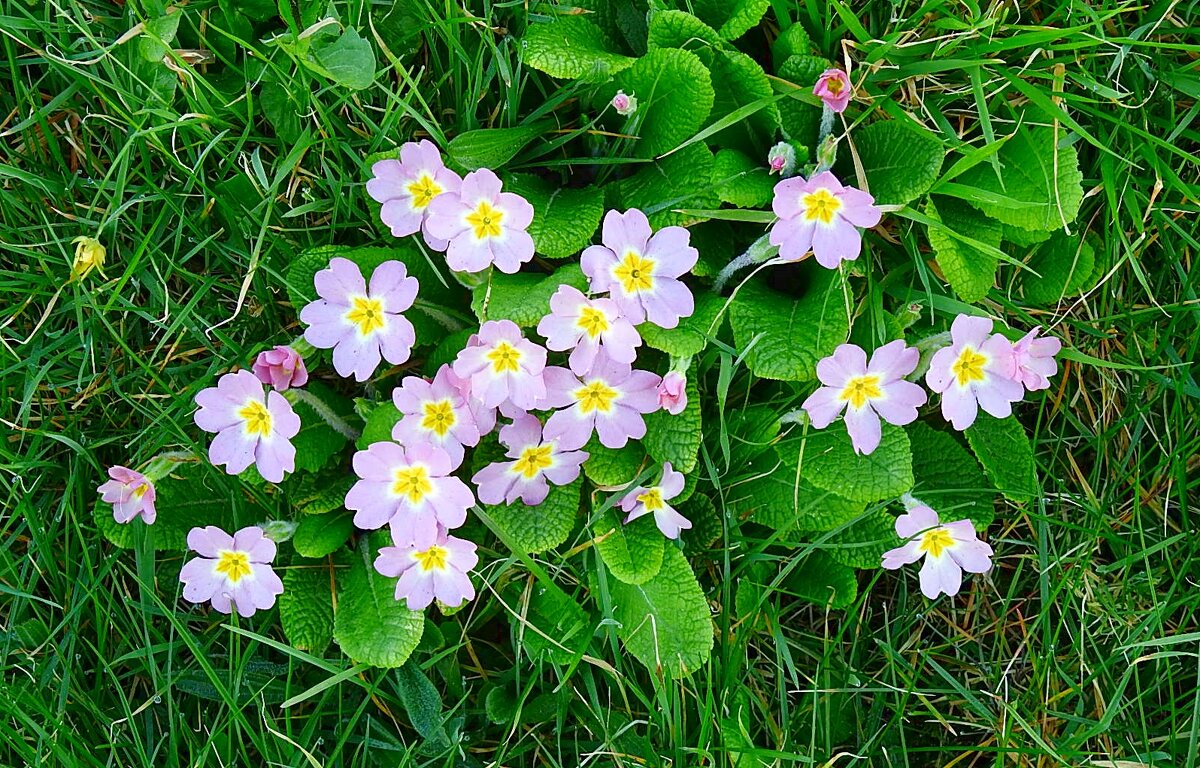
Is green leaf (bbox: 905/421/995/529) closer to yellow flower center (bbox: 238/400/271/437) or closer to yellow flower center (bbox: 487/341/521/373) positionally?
yellow flower center (bbox: 487/341/521/373)

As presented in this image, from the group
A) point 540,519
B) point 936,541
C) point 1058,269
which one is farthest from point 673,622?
point 1058,269

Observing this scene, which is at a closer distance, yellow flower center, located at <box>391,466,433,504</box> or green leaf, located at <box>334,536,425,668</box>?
yellow flower center, located at <box>391,466,433,504</box>

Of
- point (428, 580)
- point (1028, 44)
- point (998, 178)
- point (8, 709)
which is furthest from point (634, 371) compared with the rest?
point (8, 709)

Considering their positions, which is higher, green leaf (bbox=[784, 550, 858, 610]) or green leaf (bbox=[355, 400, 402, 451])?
green leaf (bbox=[355, 400, 402, 451])

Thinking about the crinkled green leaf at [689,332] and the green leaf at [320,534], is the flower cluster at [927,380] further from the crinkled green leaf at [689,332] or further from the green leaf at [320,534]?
the green leaf at [320,534]

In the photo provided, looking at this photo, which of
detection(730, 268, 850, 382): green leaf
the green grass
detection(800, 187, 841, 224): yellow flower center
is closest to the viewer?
detection(800, 187, 841, 224): yellow flower center

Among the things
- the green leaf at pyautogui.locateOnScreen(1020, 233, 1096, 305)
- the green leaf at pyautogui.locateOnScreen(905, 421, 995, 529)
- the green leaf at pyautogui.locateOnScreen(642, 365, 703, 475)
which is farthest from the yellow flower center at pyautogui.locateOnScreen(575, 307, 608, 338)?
the green leaf at pyautogui.locateOnScreen(1020, 233, 1096, 305)

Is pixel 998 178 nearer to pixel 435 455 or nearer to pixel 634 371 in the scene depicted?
pixel 634 371

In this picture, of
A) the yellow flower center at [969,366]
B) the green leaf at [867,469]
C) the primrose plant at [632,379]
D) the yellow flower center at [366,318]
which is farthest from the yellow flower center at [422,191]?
the yellow flower center at [969,366]
